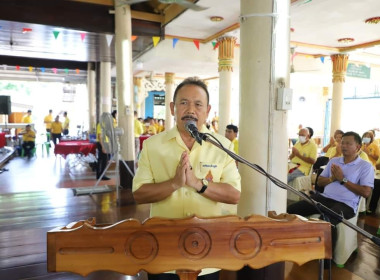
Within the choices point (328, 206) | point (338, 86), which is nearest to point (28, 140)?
point (328, 206)

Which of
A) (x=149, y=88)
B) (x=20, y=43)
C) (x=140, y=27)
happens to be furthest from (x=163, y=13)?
(x=149, y=88)

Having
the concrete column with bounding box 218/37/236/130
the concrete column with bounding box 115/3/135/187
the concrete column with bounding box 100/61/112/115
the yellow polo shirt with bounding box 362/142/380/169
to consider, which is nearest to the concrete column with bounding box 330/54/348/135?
the concrete column with bounding box 218/37/236/130

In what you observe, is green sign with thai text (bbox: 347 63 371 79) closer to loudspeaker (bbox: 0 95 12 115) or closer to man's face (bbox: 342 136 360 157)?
man's face (bbox: 342 136 360 157)

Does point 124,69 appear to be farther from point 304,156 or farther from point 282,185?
point 282,185

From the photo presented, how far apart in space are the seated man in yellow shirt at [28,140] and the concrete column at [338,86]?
978 centimetres

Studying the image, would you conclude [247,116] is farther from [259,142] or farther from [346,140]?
[346,140]

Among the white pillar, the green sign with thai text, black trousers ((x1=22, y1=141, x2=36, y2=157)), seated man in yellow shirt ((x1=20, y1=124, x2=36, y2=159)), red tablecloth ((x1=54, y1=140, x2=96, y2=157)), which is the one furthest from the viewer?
black trousers ((x1=22, y1=141, x2=36, y2=157))

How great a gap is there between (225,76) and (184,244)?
731 centimetres

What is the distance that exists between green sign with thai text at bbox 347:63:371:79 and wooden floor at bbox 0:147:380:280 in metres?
7.09

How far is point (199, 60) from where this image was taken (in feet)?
29.7

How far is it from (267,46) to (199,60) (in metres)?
7.14

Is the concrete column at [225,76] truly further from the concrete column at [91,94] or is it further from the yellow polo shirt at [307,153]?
the concrete column at [91,94]

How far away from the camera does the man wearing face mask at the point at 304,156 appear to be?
15.6 ft

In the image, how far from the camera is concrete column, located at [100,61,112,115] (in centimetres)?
1039
